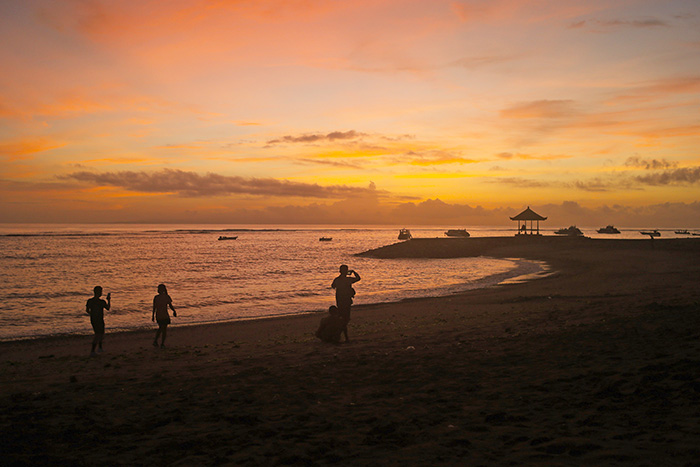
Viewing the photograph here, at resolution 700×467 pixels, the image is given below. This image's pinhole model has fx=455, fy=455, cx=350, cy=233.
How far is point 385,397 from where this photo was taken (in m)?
7.52

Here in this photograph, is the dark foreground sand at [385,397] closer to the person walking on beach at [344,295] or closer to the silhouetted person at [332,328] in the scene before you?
the silhouetted person at [332,328]

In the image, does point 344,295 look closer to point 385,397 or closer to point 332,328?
point 332,328

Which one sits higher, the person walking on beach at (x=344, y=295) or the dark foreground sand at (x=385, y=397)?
the person walking on beach at (x=344, y=295)

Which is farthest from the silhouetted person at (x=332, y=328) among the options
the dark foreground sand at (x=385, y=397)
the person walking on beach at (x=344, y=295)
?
the dark foreground sand at (x=385, y=397)

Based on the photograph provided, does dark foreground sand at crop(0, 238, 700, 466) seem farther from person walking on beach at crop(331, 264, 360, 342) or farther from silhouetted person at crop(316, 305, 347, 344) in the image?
person walking on beach at crop(331, 264, 360, 342)

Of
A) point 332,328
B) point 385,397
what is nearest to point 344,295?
point 332,328

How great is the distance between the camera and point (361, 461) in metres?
5.22

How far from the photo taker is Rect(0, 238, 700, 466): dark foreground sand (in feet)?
17.7

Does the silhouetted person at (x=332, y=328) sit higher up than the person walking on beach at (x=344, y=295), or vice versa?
the person walking on beach at (x=344, y=295)

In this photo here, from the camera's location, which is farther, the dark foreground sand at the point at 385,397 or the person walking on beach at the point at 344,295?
the person walking on beach at the point at 344,295

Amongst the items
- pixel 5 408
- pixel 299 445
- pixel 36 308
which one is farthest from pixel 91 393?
pixel 36 308

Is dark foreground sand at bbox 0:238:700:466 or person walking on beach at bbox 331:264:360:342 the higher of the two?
person walking on beach at bbox 331:264:360:342

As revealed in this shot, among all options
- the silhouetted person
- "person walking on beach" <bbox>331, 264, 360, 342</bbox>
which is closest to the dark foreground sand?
the silhouetted person

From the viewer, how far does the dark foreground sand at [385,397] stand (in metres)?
5.41
